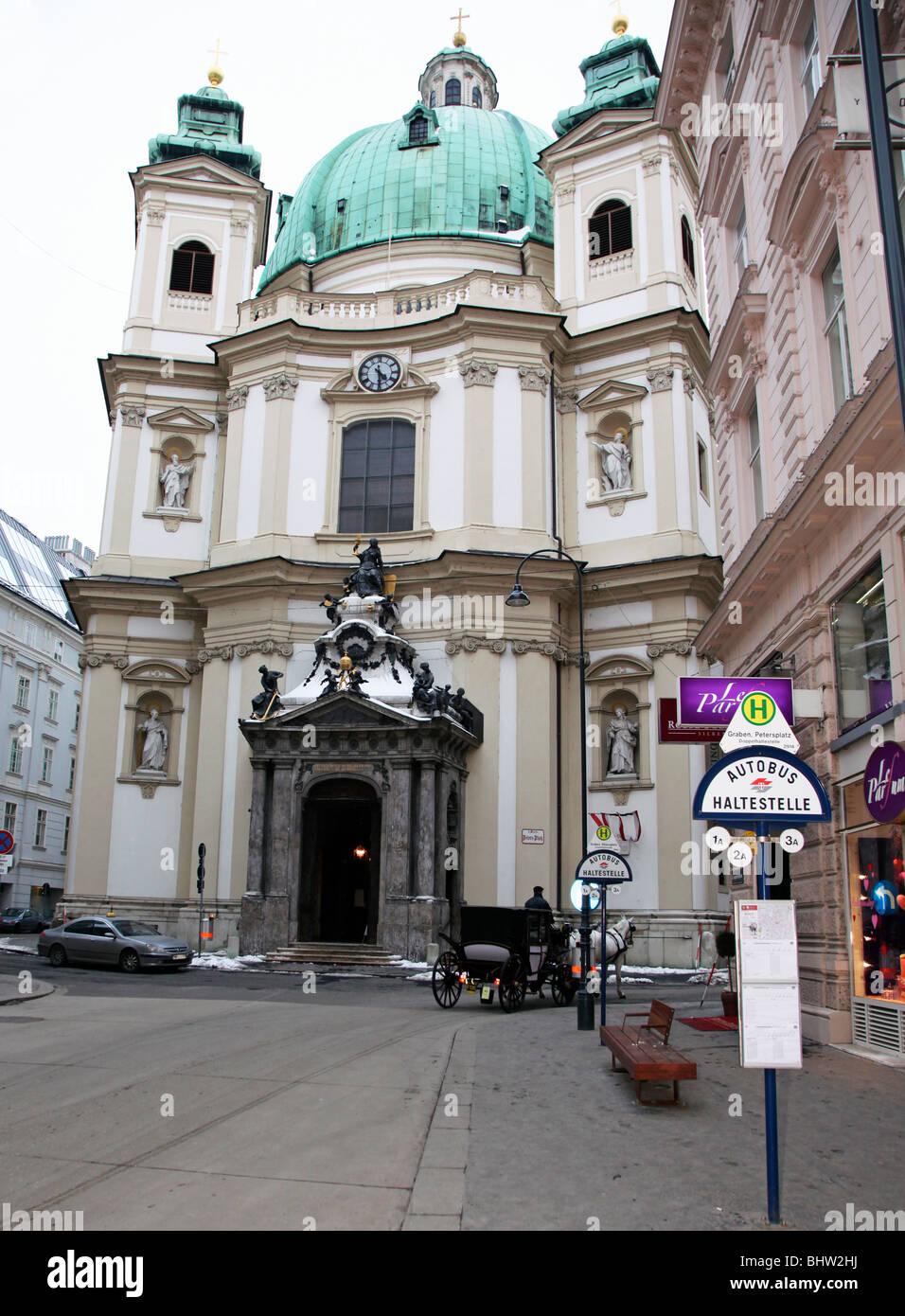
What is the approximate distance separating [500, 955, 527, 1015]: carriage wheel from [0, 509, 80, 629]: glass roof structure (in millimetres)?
48645

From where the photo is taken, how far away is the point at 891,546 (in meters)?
11.5

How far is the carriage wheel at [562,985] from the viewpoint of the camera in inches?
752

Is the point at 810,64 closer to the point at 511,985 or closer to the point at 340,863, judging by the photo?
the point at 511,985

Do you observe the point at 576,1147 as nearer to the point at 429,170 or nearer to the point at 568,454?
the point at 568,454

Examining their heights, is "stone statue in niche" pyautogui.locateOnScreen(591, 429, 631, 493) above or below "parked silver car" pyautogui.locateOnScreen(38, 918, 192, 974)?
above

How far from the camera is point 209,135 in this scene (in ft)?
139

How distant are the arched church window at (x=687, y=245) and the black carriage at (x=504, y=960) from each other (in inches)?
1027

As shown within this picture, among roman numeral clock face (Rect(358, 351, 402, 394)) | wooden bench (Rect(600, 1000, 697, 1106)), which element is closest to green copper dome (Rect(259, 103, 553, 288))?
roman numeral clock face (Rect(358, 351, 402, 394))

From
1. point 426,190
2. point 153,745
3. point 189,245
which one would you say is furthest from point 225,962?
point 426,190

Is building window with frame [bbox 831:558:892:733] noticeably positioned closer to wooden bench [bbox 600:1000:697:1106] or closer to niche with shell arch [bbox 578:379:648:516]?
wooden bench [bbox 600:1000:697:1106]

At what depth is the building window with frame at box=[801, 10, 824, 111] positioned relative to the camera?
47.2 ft

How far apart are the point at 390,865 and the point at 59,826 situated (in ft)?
142

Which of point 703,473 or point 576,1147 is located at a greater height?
point 703,473
